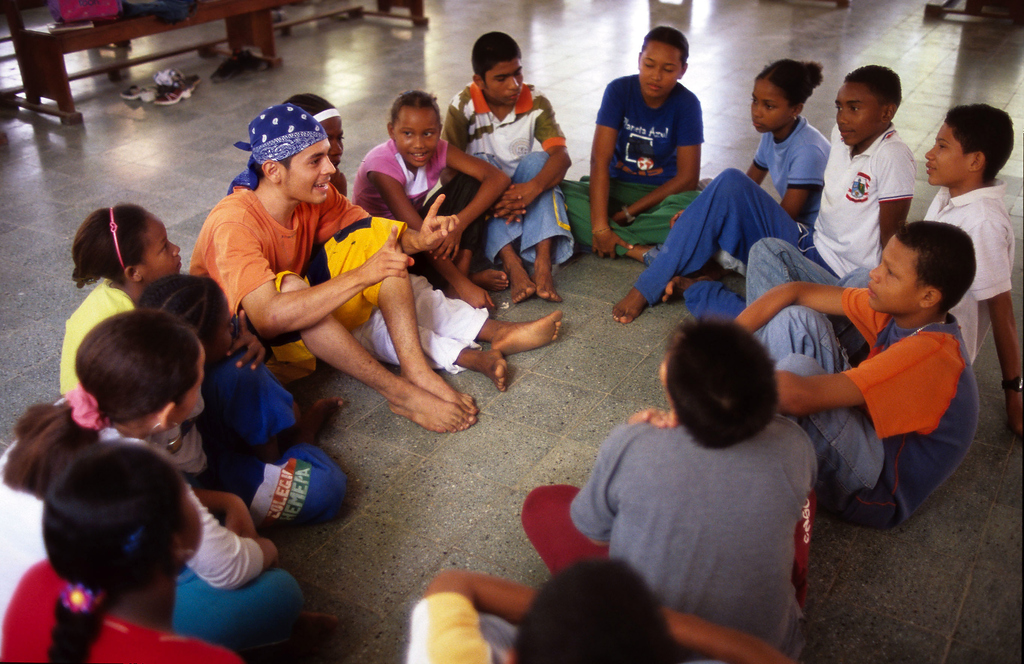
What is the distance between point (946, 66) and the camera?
6.42 m

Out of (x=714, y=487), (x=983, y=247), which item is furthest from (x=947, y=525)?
(x=714, y=487)

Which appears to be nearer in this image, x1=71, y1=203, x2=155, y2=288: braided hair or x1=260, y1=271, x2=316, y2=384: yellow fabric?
x1=71, y1=203, x2=155, y2=288: braided hair

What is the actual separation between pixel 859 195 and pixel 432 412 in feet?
5.22

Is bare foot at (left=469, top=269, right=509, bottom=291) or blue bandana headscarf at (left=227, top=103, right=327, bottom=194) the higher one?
blue bandana headscarf at (left=227, top=103, right=327, bottom=194)

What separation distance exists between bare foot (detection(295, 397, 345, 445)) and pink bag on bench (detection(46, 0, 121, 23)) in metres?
4.06

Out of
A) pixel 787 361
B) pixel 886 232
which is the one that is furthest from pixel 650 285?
pixel 787 361

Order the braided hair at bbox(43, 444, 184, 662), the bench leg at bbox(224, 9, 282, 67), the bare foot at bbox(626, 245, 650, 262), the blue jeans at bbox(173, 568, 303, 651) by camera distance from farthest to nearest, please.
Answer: the bench leg at bbox(224, 9, 282, 67), the bare foot at bbox(626, 245, 650, 262), the blue jeans at bbox(173, 568, 303, 651), the braided hair at bbox(43, 444, 184, 662)

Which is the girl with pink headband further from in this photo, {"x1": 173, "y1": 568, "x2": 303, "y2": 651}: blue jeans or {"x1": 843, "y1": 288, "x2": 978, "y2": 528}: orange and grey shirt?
{"x1": 843, "y1": 288, "x2": 978, "y2": 528}: orange and grey shirt

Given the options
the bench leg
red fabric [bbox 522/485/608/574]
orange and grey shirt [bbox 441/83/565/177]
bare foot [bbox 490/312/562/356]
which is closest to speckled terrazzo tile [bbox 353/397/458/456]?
bare foot [bbox 490/312/562/356]

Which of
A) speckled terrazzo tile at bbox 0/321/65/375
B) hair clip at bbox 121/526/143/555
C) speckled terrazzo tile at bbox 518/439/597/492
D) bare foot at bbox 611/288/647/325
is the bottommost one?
speckled terrazzo tile at bbox 518/439/597/492

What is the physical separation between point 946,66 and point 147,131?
19.7 ft

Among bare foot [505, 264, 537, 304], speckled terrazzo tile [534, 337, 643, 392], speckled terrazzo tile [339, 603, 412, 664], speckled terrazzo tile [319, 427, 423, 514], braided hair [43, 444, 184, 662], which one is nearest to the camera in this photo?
braided hair [43, 444, 184, 662]

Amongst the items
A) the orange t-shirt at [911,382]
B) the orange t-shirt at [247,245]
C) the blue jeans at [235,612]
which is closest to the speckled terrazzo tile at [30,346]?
the orange t-shirt at [247,245]

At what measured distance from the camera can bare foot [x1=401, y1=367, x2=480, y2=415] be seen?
2383 mm
